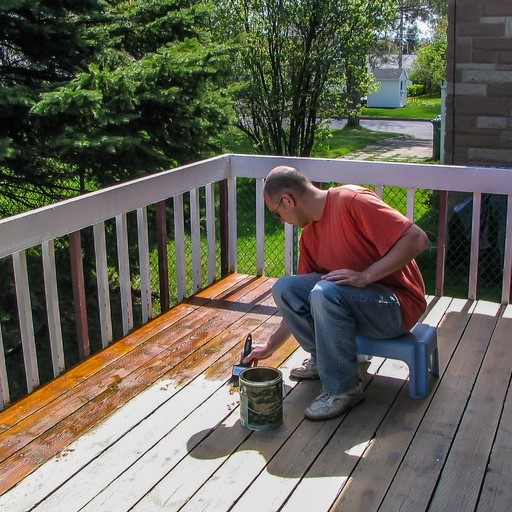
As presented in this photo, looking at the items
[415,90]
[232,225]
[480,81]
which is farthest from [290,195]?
[415,90]

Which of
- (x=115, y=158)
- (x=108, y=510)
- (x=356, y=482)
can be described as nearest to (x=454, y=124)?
(x=115, y=158)

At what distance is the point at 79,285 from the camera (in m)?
3.33

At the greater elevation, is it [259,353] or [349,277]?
[349,277]

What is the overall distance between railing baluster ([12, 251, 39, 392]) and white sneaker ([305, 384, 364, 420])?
1.14 meters

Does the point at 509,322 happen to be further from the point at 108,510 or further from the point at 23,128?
the point at 23,128

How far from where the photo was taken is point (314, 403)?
2.81 meters

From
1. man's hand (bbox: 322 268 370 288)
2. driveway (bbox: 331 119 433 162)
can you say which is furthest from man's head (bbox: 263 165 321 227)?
driveway (bbox: 331 119 433 162)

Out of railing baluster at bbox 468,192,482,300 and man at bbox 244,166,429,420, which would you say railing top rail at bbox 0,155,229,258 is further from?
railing baluster at bbox 468,192,482,300

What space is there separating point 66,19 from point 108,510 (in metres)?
3.40

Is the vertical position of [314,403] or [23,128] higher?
[23,128]

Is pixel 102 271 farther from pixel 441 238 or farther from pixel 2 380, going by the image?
pixel 441 238

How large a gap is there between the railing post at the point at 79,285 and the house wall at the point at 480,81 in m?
3.54

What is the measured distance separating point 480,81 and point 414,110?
19.7 m

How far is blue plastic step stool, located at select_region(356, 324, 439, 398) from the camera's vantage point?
2.83m
